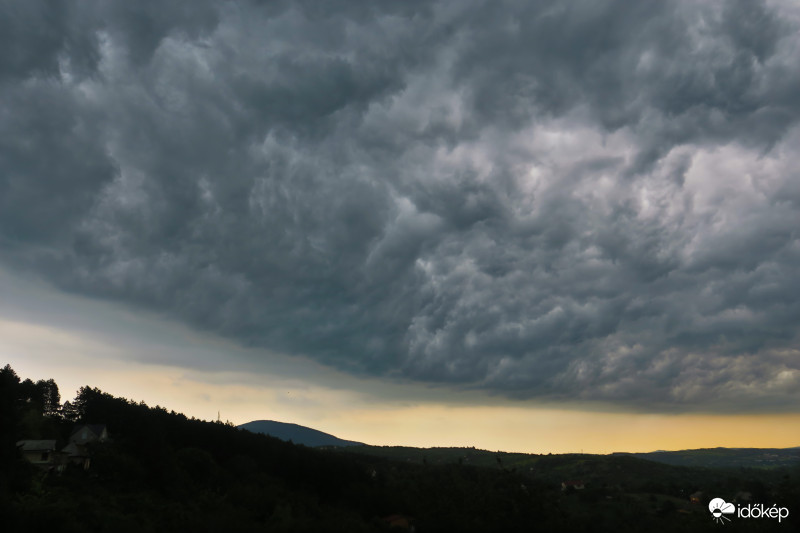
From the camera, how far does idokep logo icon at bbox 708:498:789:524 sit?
43.1m

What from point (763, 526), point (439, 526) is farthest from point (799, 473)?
point (439, 526)

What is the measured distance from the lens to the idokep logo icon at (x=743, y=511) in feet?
141

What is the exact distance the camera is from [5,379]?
6175 cm

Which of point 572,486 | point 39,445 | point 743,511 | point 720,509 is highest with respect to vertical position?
point 39,445

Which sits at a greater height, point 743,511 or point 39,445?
point 39,445

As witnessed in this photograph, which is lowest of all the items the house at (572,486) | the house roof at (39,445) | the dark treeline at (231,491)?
the house at (572,486)

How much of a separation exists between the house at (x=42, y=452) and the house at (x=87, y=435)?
6.41 m

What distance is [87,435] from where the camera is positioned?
87688 mm

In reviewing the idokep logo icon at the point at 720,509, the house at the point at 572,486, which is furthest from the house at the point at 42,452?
the idokep logo icon at the point at 720,509

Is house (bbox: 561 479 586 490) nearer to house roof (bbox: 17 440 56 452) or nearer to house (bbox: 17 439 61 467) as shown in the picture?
house (bbox: 17 439 61 467)

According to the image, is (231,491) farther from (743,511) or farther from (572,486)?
(572,486)

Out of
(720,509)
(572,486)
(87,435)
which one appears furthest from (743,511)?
(87,435)

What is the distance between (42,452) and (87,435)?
33.6ft

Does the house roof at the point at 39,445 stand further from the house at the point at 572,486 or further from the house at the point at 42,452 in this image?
the house at the point at 572,486
